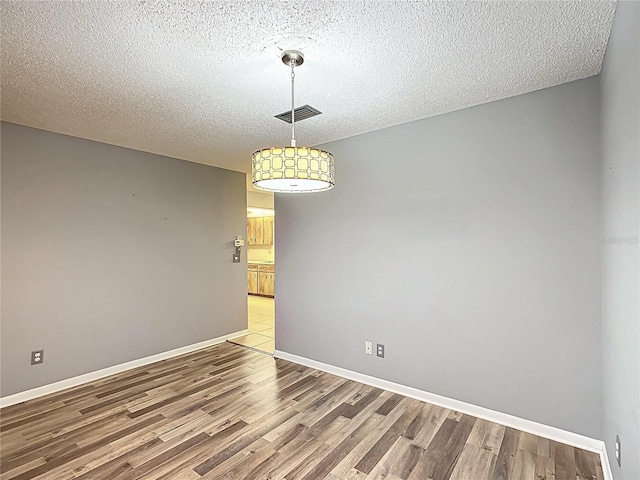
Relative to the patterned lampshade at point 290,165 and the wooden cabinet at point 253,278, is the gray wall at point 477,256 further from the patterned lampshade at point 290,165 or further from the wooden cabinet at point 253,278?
the wooden cabinet at point 253,278

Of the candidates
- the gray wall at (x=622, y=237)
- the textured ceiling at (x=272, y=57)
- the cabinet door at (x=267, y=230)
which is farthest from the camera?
the cabinet door at (x=267, y=230)

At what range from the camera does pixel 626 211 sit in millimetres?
1529

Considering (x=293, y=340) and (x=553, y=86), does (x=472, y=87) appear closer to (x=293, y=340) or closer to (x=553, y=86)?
(x=553, y=86)

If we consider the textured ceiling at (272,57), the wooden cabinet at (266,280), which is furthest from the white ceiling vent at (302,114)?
the wooden cabinet at (266,280)

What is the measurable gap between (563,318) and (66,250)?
4.50 metres

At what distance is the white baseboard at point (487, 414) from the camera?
2247 millimetres

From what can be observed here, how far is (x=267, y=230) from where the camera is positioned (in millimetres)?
9430

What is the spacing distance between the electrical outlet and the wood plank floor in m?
0.36

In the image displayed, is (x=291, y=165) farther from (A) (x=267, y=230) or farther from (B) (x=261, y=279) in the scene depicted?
(A) (x=267, y=230)

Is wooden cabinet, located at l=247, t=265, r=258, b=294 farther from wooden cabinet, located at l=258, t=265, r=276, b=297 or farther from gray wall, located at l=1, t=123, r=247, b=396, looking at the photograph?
gray wall, located at l=1, t=123, r=247, b=396

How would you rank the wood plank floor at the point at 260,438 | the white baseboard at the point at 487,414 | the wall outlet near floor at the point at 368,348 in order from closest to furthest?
the wood plank floor at the point at 260,438, the white baseboard at the point at 487,414, the wall outlet near floor at the point at 368,348

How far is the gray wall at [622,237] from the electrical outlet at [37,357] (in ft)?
14.5

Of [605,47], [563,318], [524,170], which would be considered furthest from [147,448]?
[605,47]

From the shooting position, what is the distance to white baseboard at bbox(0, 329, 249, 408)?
301 centimetres
